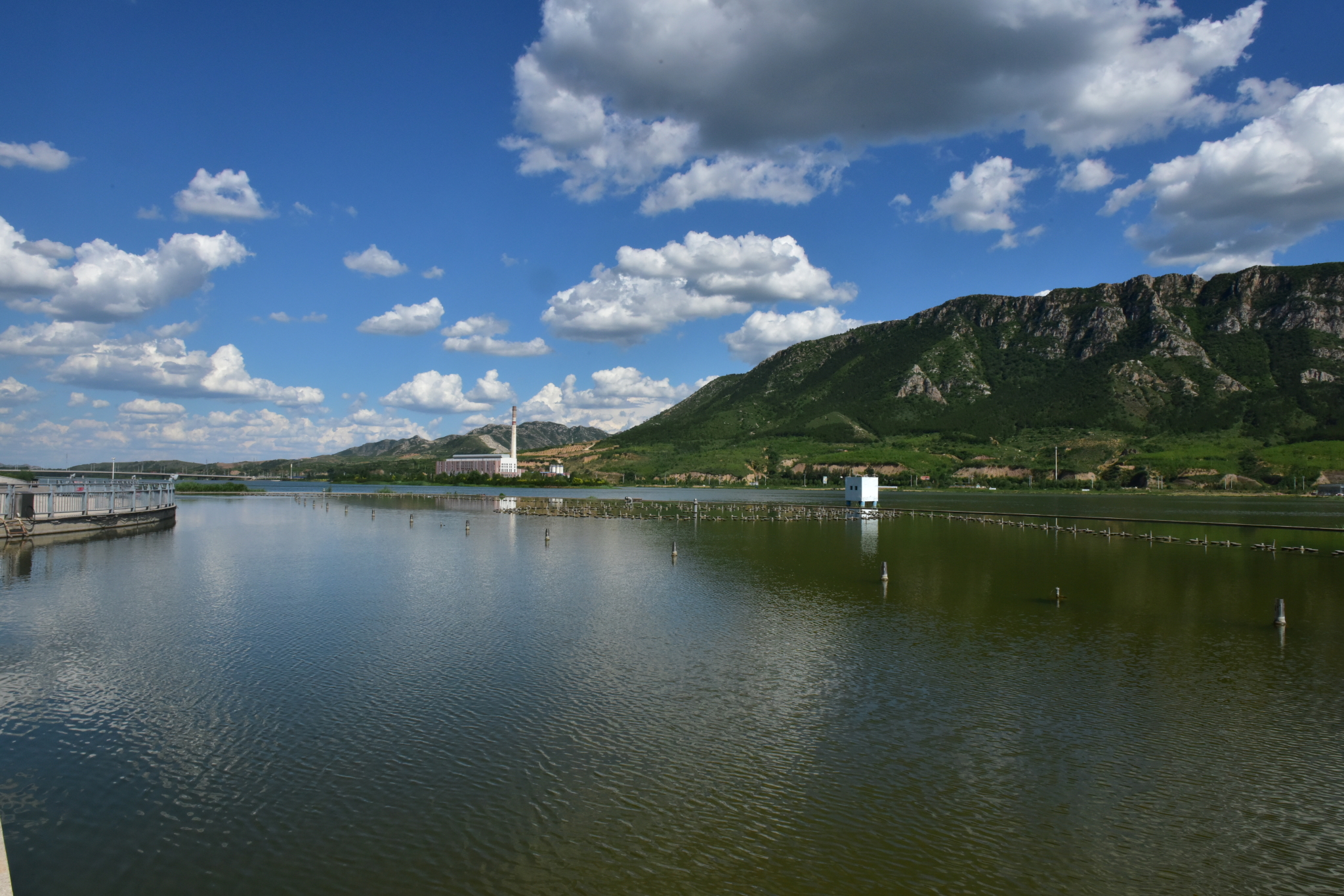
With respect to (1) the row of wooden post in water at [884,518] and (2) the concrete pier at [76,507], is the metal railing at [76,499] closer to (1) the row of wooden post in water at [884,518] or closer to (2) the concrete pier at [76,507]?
(2) the concrete pier at [76,507]

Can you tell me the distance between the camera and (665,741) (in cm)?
1798

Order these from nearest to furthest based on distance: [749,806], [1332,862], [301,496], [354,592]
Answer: [1332,862]
[749,806]
[354,592]
[301,496]

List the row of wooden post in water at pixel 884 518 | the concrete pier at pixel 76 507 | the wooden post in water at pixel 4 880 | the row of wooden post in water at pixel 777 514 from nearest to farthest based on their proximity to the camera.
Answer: the wooden post in water at pixel 4 880 < the concrete pier at pixel 76 507 < the row of wooden post in water at pixel 884 518 < the row of wooden post in water at pixel 777 514

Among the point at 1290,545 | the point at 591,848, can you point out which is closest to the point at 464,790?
the point at 591,848

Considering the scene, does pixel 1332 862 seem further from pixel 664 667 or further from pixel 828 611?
pixel 828 611

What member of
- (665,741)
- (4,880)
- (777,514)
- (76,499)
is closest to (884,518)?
(777,514)

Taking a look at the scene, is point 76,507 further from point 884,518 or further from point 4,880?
point 884,518

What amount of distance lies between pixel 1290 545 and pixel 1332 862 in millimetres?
68981

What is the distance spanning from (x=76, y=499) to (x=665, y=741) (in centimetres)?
8032

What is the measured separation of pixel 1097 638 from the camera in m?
29.6

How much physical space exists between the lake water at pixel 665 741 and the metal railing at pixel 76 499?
1055 inches

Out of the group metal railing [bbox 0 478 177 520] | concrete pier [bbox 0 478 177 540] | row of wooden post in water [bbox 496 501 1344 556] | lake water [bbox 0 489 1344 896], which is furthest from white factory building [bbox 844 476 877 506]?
metal railing [bbox 0 478 177 520]

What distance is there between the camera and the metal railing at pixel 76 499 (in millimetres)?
59188

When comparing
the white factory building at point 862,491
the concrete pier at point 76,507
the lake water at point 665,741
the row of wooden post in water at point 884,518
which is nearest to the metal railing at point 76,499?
the concrete pier at point 76,507
